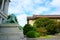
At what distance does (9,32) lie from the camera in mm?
14250

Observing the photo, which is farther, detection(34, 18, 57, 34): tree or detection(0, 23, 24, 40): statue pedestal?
detection(34, 18, 57, 34): tree

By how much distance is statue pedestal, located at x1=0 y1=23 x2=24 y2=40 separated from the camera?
Result: 13.8 metres

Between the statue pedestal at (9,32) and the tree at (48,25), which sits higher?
the statue pedestal at (9,32)

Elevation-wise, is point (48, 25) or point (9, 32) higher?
point (9, 32)

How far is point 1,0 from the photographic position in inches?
1345

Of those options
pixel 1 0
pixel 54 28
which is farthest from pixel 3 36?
pixel 54 28

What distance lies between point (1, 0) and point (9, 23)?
2067 centimetres

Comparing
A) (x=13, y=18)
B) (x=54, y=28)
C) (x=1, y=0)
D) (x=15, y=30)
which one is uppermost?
(x=1, y=0)

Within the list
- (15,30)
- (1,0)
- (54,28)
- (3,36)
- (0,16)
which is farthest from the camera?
(54,28)

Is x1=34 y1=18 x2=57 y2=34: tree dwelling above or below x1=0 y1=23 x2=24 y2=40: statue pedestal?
below

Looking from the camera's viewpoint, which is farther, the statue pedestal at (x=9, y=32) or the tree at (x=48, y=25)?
the tree at (x=48, y=25)

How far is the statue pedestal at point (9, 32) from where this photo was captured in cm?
1382

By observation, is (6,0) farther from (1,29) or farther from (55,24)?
(1,29)

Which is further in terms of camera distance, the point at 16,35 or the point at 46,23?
the point at 46,23
